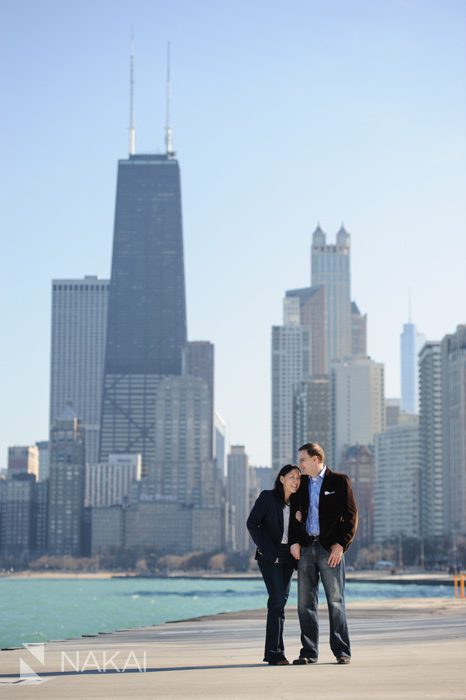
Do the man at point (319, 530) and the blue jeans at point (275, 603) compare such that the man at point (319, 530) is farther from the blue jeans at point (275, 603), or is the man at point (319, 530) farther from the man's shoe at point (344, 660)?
the man's shoe at point (344, 660)

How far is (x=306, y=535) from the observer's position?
52.1 feet

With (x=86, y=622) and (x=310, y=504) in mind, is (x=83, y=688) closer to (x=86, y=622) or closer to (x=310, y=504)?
(x=310, y=504)

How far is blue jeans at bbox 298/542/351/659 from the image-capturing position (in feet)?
50.6

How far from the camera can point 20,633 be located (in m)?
60.8

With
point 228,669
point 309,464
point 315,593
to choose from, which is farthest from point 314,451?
point 228,669

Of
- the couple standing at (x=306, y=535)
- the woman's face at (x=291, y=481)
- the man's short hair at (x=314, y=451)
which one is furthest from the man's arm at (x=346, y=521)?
the woman's face at (x=291, y=481)

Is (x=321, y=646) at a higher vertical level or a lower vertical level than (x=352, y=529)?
lower

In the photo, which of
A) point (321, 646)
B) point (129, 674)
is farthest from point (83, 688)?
point (321, 646)

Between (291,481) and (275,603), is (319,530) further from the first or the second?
(275,603)

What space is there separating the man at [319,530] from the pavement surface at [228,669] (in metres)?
0.66

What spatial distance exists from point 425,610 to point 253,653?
16.5 m

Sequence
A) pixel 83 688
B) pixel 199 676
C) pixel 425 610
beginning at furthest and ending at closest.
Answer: pixel 425 610
pixel 199 676
pixel 83 688

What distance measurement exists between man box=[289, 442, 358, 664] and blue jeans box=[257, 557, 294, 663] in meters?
0.21

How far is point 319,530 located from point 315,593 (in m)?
0.69
